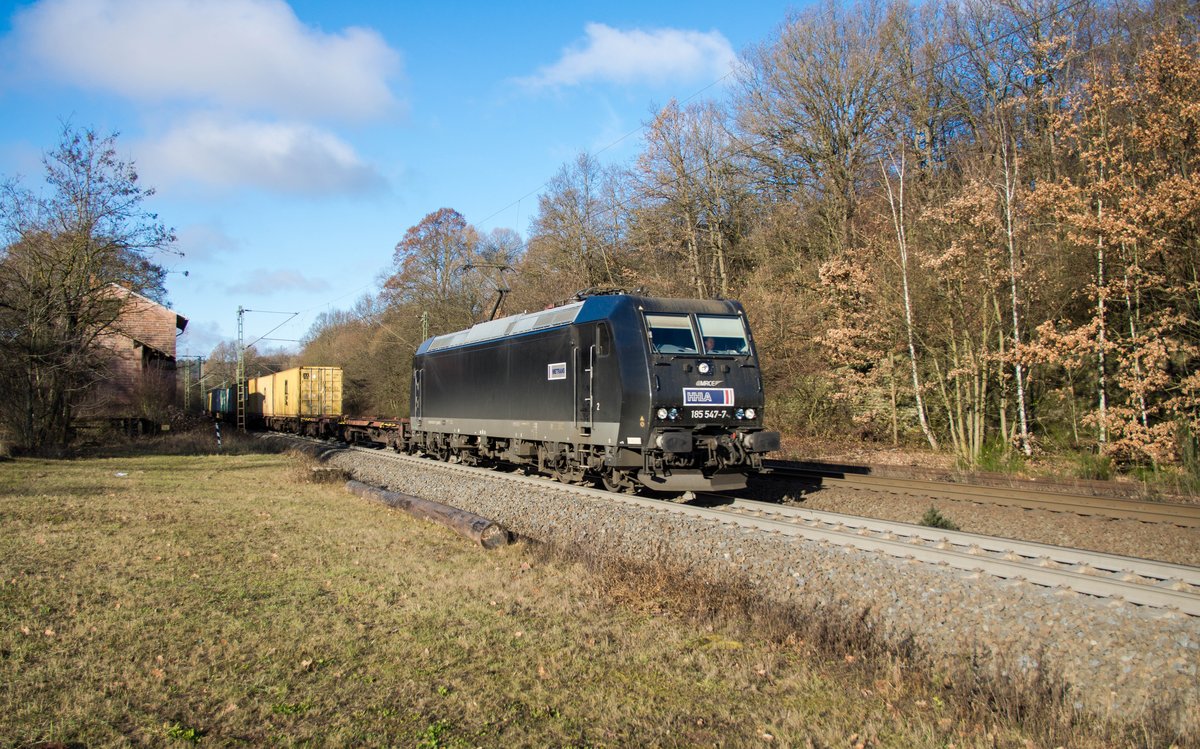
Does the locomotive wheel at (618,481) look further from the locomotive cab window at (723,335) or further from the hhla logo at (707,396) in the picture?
the locomotive cab window at (723,335)

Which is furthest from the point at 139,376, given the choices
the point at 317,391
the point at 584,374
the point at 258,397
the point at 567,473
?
the point at 584,374

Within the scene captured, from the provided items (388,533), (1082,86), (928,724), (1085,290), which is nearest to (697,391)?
(388,533)

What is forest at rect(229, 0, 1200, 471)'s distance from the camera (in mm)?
14039

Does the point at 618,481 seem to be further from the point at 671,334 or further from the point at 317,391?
the point at 317,391

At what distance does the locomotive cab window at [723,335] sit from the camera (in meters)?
12.3

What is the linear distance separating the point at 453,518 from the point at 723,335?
5244mm

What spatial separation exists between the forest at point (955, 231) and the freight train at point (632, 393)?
6.94 meters

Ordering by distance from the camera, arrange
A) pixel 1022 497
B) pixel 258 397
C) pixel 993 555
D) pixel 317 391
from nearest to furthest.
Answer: pixel 993 555 → pixel 1022 497 → pixel 317 391 → pixel 258 397

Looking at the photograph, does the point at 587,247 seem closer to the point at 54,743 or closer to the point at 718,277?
the point at 718,277

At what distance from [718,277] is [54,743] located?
27.0m

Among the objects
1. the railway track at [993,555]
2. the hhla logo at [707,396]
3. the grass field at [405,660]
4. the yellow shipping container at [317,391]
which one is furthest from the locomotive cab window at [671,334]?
the yellow shipping container at [317,391]

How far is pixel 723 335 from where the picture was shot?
491 inches

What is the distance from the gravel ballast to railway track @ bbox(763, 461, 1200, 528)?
4885 mm

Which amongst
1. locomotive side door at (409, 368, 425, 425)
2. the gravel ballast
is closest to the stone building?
locomotive side door at (409, 368, 425, 425)
